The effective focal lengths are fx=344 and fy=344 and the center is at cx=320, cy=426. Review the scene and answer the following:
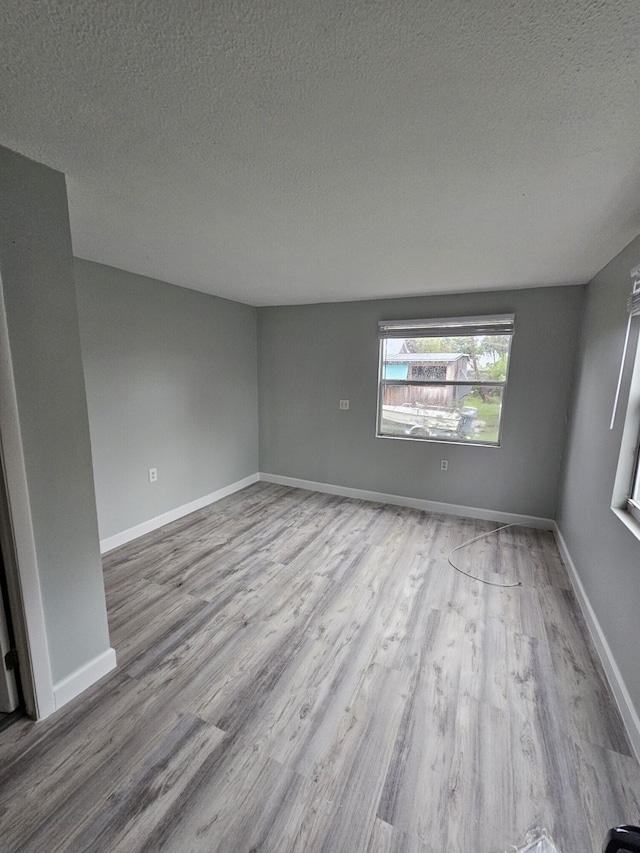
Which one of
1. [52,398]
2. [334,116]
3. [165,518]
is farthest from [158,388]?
[334,116]

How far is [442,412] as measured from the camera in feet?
11.9

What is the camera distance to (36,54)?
847 mm

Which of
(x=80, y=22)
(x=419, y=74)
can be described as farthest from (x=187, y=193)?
(x=419, y=74)

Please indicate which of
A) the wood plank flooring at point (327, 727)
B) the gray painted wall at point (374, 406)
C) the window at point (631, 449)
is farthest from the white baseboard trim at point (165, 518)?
the window at point (631, 449)

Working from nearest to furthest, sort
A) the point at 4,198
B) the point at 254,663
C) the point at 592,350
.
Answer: the point at 4,198
the point at 254,663
the point at 592,350

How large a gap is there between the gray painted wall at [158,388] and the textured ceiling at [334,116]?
785mm

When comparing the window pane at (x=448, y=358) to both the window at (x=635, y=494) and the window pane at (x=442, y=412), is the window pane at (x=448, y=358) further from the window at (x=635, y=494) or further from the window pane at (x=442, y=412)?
the window at (x=635, y=494)

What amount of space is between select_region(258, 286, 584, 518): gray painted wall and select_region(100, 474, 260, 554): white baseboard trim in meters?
0.62

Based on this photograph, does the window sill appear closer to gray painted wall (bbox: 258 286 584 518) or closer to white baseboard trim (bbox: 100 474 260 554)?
gray painted wall (bbox: 258 286 584 518)

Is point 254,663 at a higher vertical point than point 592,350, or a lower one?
lower

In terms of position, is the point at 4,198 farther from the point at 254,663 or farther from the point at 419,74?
the point at 254,663

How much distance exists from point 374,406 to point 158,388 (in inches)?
86.8

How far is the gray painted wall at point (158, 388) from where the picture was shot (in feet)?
8.64

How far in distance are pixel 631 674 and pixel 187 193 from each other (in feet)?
9.29
